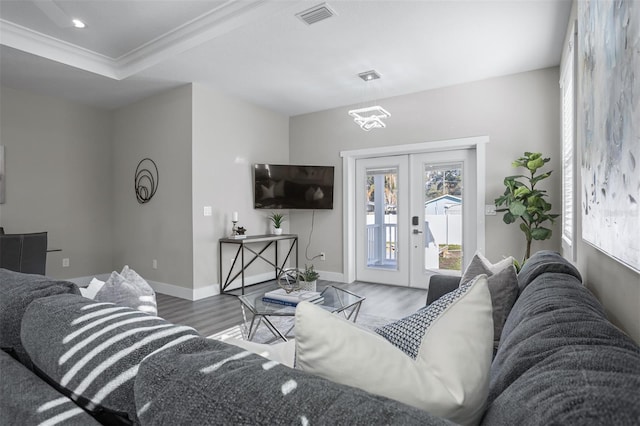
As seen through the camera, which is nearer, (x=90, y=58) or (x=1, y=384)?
(x=1, y=384)

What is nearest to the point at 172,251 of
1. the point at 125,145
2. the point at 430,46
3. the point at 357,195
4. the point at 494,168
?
the point at 125,145

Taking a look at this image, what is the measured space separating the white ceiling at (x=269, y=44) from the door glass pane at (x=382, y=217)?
49.3 inches

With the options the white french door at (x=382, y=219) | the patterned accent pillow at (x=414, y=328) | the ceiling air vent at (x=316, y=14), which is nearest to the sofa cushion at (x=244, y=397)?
the patterned accent pillow at (x=414, y=328)

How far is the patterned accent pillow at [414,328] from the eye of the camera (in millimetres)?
861

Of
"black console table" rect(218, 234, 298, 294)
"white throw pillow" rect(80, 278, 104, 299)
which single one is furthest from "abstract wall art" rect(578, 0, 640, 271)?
"black console table" rect(218, 234, 298, 294)

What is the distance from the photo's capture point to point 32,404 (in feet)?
2.40

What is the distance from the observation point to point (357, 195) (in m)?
5.41

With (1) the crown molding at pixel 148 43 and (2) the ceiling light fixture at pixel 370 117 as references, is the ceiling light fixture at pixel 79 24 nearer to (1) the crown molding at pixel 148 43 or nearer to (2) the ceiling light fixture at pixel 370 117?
(1) the crown molding at pixel 148 43

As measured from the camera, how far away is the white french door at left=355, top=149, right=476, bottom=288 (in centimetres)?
455

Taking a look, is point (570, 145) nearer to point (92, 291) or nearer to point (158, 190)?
point (92, 291)

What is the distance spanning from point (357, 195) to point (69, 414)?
488 cm

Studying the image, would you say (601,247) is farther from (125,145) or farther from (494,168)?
(125,145)

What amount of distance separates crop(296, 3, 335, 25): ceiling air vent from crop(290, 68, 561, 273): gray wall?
7.31ft

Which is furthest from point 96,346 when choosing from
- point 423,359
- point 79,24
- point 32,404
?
point 79,24
